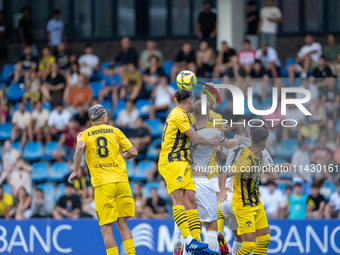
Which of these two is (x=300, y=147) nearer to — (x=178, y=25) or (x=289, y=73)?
(x=289, y=73)

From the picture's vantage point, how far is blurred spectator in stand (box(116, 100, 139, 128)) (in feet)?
47.7

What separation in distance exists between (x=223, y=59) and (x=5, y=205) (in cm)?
666

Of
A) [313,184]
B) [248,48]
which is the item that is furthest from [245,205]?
[248,48]

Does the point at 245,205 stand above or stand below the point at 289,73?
below

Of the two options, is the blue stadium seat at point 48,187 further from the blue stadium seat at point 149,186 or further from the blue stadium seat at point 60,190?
the blue stadium seat at point 149,186

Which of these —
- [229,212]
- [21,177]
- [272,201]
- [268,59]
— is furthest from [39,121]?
[229,212]

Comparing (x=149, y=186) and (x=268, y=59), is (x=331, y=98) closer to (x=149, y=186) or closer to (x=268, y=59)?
(x=268, y=59)

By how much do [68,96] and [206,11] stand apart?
4.59 meters

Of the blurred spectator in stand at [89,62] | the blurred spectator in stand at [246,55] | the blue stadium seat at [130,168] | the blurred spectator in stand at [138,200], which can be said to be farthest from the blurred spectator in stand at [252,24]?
the blurred spectator in stand at [138,200]

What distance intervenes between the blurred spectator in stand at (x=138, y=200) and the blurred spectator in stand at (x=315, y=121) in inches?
153

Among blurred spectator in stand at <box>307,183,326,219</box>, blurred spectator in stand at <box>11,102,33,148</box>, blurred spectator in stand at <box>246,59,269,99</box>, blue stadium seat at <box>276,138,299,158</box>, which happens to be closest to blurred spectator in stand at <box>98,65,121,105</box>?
blurred spectator in stand at <box>11,102,33,148</box>

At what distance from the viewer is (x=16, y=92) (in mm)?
16828

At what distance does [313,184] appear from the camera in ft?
39.6

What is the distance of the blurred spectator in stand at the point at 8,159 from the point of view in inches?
557
